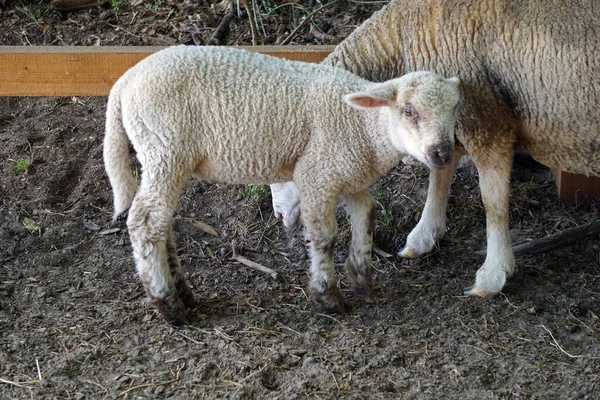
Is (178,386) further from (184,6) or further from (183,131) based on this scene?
(184,6)

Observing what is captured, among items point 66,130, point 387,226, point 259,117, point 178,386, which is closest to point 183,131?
point 259,117

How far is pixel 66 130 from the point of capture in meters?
6.33

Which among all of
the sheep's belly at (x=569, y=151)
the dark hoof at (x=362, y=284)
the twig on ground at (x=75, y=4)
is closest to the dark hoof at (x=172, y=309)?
the dark hoof at (x=362, y=284)

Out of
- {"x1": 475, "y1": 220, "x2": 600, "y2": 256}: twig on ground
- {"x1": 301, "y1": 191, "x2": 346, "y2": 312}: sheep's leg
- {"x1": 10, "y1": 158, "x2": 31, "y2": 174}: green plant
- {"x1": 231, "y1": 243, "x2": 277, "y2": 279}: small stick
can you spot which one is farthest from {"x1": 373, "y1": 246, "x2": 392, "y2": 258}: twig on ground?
{"x1": 10, "y1": 158, "x2": 31, "y2": 174}: green plant

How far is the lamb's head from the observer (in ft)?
12.6

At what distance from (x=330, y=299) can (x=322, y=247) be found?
1.01 feet

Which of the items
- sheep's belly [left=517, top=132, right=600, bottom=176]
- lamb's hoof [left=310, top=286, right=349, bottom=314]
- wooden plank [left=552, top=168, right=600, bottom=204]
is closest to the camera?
lamb's hoof [left=310, top=286, right=349, bottom=314]

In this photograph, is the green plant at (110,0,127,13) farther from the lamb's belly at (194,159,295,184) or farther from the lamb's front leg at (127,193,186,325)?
the lamb's front leg at (127,193,186,325)

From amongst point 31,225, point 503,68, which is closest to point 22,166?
Result: point 31,225

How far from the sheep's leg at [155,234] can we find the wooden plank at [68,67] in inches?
43.8

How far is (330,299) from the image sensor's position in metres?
4.39

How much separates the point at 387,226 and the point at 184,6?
9.69 ft

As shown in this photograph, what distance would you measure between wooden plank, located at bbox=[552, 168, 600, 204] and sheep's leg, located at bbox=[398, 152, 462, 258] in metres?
0.95

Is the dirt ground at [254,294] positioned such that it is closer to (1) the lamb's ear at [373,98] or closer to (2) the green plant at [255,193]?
(2) the green plant at [255,193]
